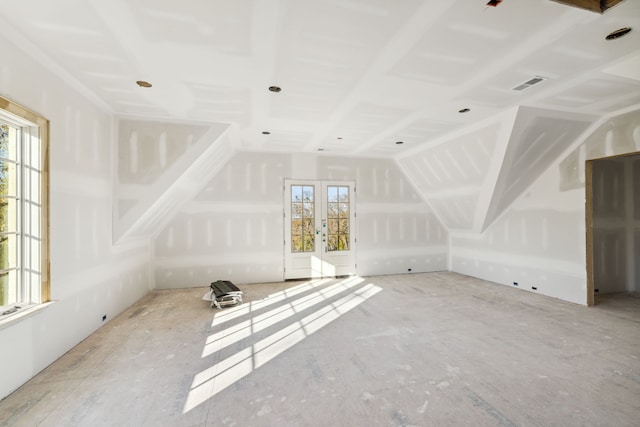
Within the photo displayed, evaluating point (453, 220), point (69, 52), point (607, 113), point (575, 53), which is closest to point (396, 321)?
point (575, 53)

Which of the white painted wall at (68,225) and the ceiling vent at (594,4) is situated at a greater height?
the ceiling vent at (594,4)

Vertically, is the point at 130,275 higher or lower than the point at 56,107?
lower

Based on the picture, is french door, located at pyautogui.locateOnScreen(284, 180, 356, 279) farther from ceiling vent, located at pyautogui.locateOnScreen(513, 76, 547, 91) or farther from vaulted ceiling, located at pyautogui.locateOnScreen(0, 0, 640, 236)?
ceiling vent, located at pyautogui.locateOnScreen(513, 76, 547, 91)

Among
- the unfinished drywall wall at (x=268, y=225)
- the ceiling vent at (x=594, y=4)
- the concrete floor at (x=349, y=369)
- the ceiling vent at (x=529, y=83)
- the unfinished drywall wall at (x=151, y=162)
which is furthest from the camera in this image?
the unfinished drywall wall at (x=268, y=225)

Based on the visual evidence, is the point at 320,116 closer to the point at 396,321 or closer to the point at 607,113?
the point at 396,321

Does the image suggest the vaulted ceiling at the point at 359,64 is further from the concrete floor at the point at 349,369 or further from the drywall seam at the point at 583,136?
the concrete floor at the point at 349,369

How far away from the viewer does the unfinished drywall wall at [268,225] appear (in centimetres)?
540

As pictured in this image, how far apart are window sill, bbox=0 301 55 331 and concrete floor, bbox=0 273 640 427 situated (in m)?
0.57

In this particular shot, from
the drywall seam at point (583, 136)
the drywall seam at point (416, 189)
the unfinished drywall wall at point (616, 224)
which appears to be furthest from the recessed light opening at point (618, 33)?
the drywall seam at point (416, 189)

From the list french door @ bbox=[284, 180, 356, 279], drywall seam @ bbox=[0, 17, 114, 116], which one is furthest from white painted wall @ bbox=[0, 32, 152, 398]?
french door @ bbox=[284, 180, 356, 279]

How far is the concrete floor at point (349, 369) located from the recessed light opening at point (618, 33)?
2.71 meters

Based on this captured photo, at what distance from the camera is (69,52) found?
2.34 metres

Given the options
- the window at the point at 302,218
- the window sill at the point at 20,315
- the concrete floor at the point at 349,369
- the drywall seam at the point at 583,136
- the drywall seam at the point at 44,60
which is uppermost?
the drywall seam at the point at 44,60

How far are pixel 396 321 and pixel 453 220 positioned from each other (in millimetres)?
3634
